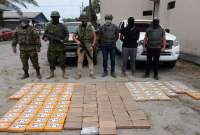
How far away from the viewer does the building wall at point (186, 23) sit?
1215cm

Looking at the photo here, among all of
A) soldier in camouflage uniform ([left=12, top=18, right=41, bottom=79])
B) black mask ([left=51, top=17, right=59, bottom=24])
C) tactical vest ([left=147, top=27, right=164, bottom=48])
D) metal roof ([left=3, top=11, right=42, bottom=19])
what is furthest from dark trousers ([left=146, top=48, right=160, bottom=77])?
metal roof ([left=3, top=11, right=42, bottom=19])

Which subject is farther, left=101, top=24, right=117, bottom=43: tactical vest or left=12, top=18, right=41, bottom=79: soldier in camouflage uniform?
left=101, top=24, right=117, bottom=43: tactical vest

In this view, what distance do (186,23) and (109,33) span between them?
19.4 feet

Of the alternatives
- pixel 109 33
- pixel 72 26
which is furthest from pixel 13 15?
pixel 109 33

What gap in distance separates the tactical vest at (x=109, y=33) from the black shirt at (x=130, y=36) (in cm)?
31

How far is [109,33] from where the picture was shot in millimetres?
8727

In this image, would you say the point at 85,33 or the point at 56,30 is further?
the point at 85,33

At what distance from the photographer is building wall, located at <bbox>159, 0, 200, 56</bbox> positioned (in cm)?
1215

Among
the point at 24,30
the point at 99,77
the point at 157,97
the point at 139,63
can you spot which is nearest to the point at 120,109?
the point at 157,97

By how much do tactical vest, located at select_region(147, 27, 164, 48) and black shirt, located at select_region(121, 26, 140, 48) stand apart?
0.39 meters

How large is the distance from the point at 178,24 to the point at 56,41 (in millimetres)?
7921

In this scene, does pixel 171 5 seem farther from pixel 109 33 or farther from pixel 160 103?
pixel 160 103

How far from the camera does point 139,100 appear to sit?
21.4 ft

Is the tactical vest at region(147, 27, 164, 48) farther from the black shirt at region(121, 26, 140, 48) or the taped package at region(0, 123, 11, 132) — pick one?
the taped package at region(0, 123, 11, 132)
